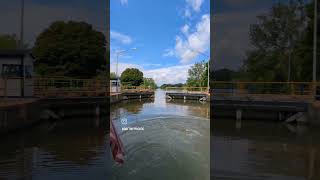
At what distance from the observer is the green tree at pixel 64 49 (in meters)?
39.5

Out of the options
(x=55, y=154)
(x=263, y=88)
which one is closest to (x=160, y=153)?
(x=55, y=154)

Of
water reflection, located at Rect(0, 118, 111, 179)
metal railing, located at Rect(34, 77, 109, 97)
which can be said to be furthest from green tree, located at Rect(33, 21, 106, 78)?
water reflection, located at Rect(0, 118, 111, 179)

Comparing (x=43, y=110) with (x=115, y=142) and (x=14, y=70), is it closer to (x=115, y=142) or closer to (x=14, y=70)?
(x=14, y=70)

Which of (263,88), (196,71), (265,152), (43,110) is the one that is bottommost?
(265,152)

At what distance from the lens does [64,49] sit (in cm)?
4162

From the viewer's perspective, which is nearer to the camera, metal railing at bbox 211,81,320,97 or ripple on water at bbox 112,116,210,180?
ripple on water at bbox 112,116,210,180

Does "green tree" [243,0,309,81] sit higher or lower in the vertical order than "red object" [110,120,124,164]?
higher

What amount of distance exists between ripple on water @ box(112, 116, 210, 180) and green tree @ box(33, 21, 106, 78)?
82.9ft

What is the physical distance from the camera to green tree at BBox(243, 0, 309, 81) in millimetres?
35594

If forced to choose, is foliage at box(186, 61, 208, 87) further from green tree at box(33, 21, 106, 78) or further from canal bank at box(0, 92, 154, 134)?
green tree at box(33, 21, 106, 78)

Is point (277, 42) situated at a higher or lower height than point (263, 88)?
higher

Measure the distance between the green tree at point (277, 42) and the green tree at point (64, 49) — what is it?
1446cm

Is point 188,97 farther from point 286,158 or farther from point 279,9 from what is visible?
point 286,158

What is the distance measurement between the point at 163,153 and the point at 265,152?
16.7 feet
